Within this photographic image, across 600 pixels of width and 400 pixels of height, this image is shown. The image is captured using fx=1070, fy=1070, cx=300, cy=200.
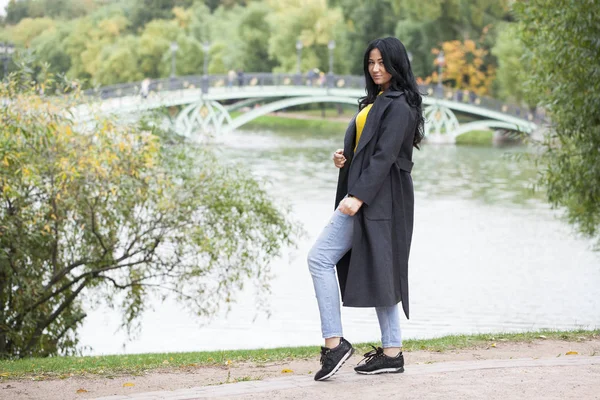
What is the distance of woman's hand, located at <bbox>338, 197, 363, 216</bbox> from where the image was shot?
405 cm

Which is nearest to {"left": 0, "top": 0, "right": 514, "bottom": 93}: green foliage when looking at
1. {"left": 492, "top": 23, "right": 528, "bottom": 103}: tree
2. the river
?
{"left": 492, "top": 23, "right": 528, "bottom": 103}: tree

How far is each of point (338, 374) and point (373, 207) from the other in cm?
72

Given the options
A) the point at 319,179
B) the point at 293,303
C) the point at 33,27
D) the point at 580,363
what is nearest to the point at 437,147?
the point at 319,179

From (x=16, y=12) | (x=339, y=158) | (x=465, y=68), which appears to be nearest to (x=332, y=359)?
(x=339, y=158)

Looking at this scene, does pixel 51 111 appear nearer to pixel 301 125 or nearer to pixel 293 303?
pixel 293 303

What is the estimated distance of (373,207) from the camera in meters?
4.11

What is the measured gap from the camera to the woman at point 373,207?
4.07m

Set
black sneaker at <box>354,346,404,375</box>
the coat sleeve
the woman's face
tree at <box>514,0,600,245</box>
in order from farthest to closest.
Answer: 1. tree at <box>514,0,600,245</box>
2. black sneaker at <box>354,346,404,375</box>
3. the woman's face
4. the coat sleeve

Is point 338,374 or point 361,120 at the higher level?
point 361,120

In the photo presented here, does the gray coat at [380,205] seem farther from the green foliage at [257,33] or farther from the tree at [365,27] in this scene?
the tree at [365,27]

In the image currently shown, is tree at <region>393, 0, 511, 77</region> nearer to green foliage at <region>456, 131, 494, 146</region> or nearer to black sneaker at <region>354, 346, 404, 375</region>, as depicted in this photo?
green foliage at <region>456, 131, 494, 146</region>

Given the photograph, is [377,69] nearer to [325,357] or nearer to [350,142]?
[350,142]

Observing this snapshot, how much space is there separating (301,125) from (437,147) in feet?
38.2

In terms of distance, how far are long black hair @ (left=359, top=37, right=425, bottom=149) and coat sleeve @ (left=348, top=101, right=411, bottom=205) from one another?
0.09 meters
